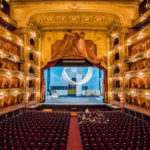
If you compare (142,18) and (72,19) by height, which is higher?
(72,19)

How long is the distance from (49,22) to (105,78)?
1124cm

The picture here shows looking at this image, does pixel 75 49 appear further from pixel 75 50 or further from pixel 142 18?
pixel 142 18

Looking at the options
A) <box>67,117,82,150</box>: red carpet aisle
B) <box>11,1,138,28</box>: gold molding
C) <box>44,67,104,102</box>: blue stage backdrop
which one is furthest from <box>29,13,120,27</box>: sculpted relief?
<box>67,117,82,150</box>: red carpet aisle

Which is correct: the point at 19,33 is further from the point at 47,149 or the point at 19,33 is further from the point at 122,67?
the point at 47,149

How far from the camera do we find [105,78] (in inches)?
782

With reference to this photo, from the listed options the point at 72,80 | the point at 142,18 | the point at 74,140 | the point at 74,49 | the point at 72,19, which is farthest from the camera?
the point at 72,80

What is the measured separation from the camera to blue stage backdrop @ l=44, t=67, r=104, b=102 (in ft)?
87.6

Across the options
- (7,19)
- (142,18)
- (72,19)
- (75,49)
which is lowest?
(75,49)

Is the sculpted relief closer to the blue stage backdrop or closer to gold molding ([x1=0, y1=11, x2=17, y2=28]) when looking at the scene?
gold molding ([x1=0, y1=11, x2=17, y2=28])

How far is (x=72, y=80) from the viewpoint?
2770 centimetres

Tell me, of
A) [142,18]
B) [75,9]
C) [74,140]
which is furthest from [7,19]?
[142,18]

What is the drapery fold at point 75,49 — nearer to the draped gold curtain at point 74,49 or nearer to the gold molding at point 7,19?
the draped gold curtain at point 74,49

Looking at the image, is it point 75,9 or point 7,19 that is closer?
point 7,19

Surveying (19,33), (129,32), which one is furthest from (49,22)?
(129,32)
